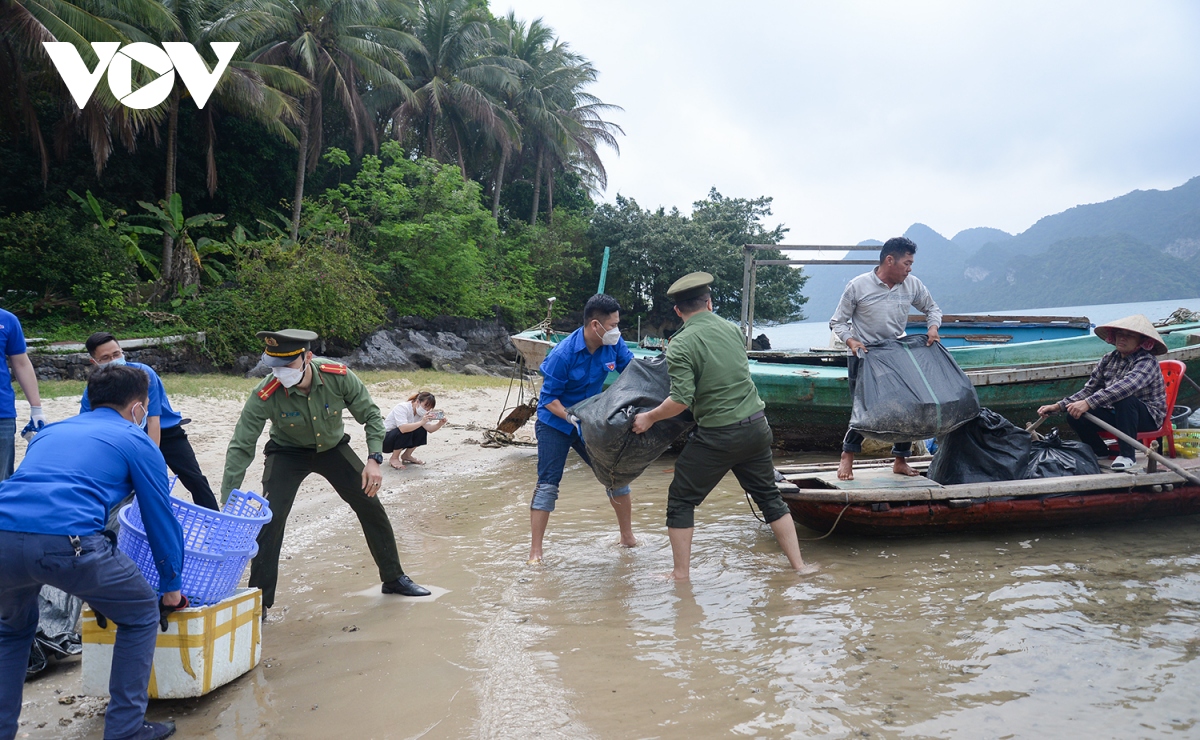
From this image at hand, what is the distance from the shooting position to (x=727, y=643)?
12.8ft

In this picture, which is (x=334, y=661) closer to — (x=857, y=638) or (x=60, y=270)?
(x=857, y=638)

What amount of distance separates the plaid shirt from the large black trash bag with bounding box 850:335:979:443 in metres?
0.97

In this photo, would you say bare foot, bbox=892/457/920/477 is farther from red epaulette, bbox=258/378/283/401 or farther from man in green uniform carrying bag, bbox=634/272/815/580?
red epaulette, bbox=258/378/283/401

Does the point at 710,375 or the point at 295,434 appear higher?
the point at 710,375

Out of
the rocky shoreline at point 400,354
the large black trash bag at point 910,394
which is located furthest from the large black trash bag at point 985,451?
the rocky shoreline at point 400,354

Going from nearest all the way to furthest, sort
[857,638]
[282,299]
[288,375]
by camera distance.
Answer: [857,638], [288,375], [282,299]

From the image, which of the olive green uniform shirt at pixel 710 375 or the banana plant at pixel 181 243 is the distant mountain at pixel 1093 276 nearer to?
the banana plant at pixel 181 243

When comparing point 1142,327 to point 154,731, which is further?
point 1142,327

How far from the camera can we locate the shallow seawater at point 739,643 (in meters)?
3.13

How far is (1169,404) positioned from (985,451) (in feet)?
4.48

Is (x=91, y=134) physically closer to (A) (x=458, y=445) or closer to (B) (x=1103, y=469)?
(A) (x=458, y=445)

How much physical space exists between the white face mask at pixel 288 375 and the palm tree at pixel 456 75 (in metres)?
26.4

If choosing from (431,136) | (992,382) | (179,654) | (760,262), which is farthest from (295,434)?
(431,136)

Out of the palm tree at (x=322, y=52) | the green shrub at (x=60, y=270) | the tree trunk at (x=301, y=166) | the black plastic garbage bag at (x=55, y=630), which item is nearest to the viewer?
the black plastic garbage bag at (x=55, y=630)
